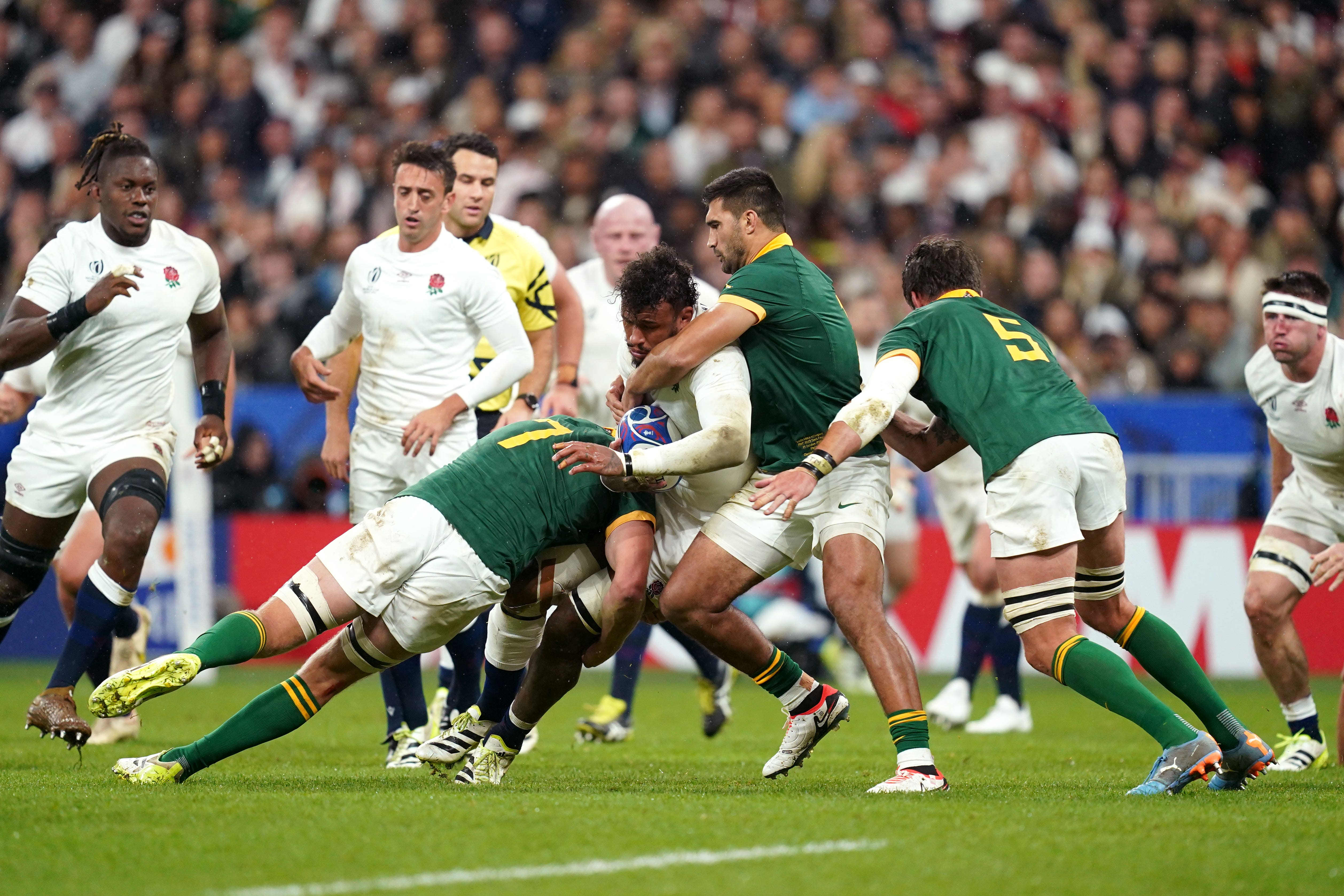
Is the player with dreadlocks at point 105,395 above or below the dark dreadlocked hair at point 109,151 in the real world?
below

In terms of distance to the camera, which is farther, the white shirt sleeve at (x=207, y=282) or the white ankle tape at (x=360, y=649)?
the white shirt sleeve at (x=207, y=282)

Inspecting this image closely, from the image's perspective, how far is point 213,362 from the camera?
25.0ft

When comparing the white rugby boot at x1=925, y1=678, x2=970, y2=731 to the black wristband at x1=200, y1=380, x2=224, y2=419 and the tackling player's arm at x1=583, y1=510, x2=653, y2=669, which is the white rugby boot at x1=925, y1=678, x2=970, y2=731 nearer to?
the tackling player's arm at x1=583, y1=510, x2=653, y2=669

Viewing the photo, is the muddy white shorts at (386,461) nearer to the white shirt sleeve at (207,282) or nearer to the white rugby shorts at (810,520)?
the white shirt sleeve at (207,282)

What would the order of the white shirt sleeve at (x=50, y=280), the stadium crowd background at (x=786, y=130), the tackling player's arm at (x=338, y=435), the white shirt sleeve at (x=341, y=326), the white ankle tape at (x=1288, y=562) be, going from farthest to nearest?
the stadium crowd background at (x=786, y=130) < the tackling player's arm at (x=338, y=435) < the white shirt sleeve at (x=341, y=326) < the white ankle tape at (x=1288, y=562) < the white shirt sleeve at (x=50, y=280)

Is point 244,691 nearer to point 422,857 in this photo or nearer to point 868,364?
point 868,364

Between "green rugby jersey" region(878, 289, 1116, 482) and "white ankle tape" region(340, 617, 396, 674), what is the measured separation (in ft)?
7.26

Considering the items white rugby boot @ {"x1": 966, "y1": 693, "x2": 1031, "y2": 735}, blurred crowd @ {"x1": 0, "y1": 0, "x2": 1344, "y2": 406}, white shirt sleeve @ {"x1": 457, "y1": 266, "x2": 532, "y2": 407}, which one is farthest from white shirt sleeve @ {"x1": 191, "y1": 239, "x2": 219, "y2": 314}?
blurred crowd @ {"x1": 0, "y1": 0, "x2": 1344, "y2": 406}

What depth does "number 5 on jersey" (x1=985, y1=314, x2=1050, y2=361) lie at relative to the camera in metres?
5.88

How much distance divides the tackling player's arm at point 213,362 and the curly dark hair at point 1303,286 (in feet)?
16.3

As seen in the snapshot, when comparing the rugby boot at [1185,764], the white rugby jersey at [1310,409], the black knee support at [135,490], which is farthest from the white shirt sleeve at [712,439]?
the white rugby jersey at [1310,409]

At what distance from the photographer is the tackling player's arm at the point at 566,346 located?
28.5 ft

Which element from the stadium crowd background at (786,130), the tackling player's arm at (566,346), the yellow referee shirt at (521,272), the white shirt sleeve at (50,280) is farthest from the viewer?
the stadium crowd background at (786,130)

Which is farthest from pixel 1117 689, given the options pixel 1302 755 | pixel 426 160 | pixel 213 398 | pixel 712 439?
pixel 213 398
